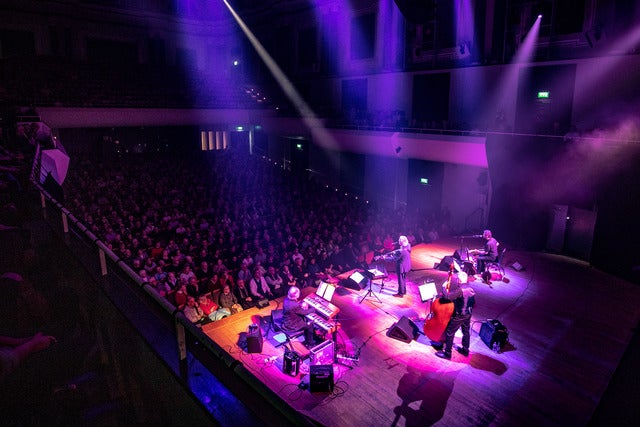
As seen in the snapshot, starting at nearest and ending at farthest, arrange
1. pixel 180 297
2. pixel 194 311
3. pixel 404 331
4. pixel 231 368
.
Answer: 1. pixel 231 368
2. pixel 404 331
3. pixel 194 311
4. pixel 180 297

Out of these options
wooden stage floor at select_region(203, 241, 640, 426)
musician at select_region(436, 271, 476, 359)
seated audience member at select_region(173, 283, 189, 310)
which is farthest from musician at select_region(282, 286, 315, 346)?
musician at select_region(436, 271, 476, 359)

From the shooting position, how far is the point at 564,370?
6.35 meters

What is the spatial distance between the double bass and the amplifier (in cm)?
151

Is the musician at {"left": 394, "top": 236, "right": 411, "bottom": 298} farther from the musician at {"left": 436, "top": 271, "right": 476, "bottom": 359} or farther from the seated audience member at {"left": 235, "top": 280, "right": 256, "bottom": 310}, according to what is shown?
the seated audience member at {"left": 235, "top": 280, "right": 256, "bottom": 310}

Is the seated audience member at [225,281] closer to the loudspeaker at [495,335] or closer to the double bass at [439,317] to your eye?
the double bass at [439,317]

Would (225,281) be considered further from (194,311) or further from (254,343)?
(254,343)

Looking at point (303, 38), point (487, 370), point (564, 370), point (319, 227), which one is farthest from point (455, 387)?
point (303, 38)

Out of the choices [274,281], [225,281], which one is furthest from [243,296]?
[274,281]

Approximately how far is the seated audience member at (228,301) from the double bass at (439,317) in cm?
370

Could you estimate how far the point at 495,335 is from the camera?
6832mm

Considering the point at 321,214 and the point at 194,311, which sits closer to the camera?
the point at 194,311

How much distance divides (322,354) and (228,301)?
9.31 feet

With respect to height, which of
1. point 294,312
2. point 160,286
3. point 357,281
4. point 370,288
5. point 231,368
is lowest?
point 370,288

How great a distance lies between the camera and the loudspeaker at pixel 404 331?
7.14 m
